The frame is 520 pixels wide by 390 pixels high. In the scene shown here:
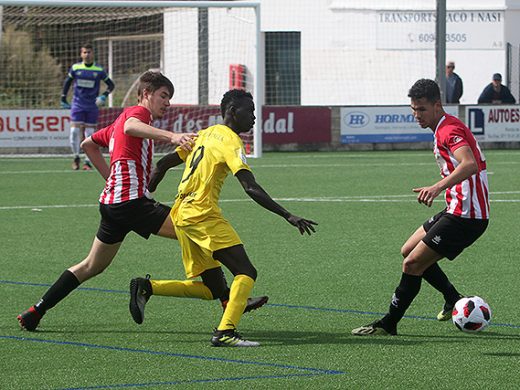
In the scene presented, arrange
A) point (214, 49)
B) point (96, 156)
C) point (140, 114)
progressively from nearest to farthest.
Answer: point (140, 114) < point (96, 156) < point (214, 49)

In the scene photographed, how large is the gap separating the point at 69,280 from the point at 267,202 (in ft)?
5.52

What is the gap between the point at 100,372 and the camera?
6.73 m

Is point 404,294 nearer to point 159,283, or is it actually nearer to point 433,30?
point 159,283

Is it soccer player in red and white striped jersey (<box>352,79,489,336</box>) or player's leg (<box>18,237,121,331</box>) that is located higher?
soccer player in red and white striped jersey (<box>352,79,489,336</box>)

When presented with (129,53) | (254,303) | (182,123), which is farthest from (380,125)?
(254,303)

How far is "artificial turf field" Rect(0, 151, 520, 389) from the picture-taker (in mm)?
6680

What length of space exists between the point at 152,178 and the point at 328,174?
510 inches

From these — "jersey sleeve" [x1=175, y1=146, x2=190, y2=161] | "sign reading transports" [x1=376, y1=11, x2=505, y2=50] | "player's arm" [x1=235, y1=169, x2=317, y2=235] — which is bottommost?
"player's arm" [x1=235, y1=169, x2=317, y2=235]

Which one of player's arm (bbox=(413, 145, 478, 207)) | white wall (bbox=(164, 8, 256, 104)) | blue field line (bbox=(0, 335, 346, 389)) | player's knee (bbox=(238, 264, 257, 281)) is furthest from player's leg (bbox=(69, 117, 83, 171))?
player's arm (bbox=(413, 145, 478, 207))

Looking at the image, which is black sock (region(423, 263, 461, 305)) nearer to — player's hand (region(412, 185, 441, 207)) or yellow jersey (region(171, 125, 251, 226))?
player's hand (region(412, 185, 441, 207))

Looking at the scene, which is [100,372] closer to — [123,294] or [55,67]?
[123,294]

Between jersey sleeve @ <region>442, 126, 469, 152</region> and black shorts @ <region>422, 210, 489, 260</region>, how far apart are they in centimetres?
49

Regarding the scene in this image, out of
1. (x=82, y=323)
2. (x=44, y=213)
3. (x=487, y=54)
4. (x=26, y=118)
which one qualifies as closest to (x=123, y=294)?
(x=82, y=323)

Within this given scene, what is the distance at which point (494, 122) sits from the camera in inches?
1057
